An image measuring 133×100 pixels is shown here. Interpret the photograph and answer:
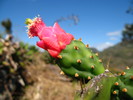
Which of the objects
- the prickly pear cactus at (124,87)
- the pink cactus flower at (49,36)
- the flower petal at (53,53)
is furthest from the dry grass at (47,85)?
the prickly pear cactus at (124,87)

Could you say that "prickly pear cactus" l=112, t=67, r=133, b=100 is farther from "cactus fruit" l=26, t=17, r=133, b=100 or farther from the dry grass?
the dry grass

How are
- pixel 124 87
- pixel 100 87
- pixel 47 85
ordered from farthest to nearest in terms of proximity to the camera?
pixel 47 85, pixel 100 87, pixel 124 87

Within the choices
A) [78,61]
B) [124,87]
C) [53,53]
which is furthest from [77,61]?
[124,87]

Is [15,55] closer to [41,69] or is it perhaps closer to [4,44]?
[4,44]

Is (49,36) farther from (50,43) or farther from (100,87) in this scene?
(100,87)

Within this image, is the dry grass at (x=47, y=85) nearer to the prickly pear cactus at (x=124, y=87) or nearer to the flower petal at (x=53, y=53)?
the flower petal at (x=53, y=53)

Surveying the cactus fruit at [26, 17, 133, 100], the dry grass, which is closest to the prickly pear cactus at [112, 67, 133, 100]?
the cactus fruit at [26, 17, 133, 100]

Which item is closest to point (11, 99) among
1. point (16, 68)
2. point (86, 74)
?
point (16, 68)
